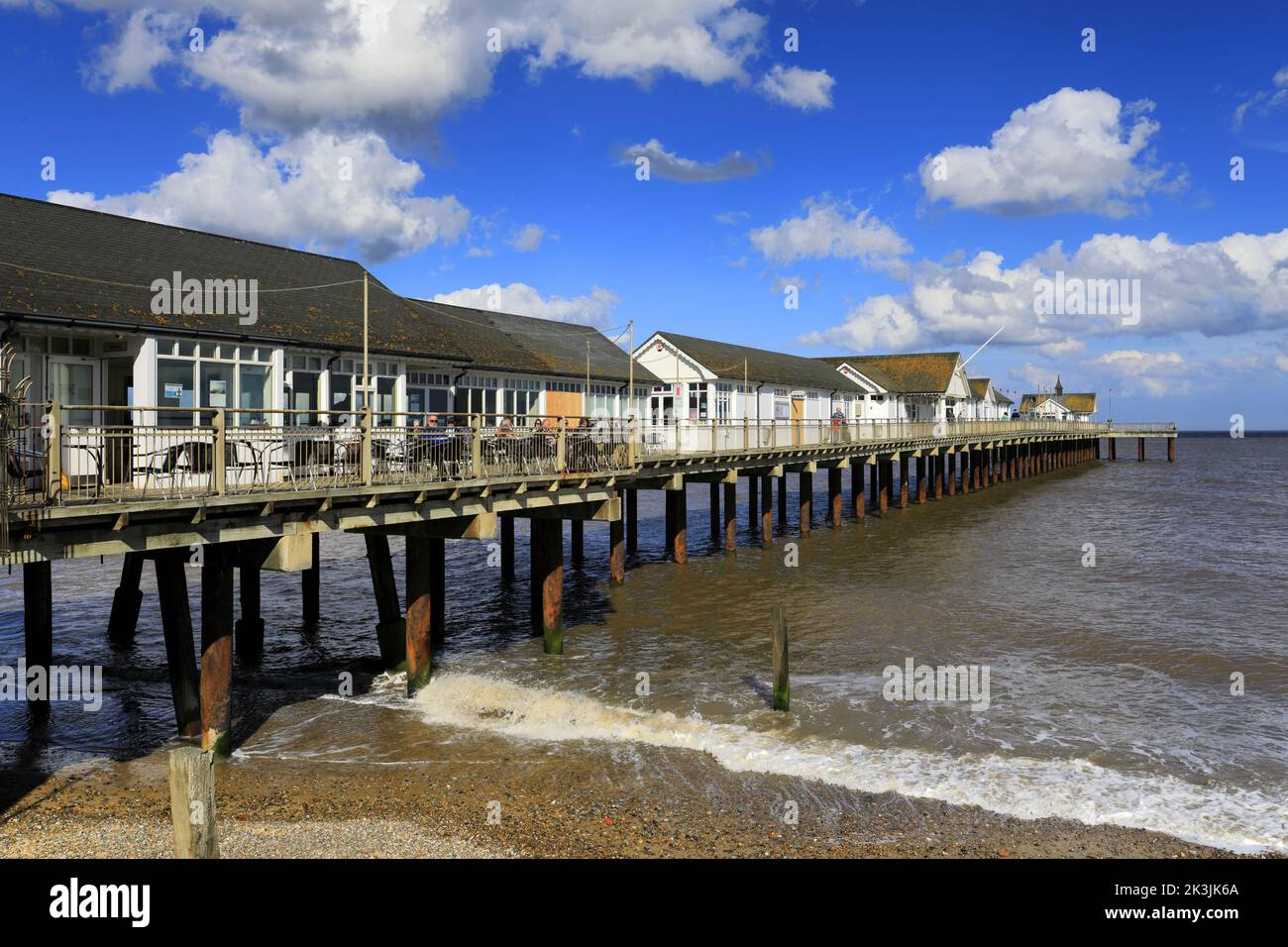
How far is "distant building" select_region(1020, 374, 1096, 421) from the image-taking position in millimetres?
120375

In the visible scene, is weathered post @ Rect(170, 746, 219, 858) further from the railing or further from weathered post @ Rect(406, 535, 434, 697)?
weathered post @ Rect(406, 535, 434, 697)

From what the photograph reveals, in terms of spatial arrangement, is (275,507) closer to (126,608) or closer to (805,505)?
(126,608)

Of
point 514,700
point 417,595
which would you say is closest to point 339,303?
point 417,595

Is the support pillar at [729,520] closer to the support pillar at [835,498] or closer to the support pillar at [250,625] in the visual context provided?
the support pillar at [835,498]

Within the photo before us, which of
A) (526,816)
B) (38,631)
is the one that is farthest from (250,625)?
(526,816)

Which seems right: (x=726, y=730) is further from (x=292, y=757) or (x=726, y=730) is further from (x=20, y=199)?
(x=20, y=199)

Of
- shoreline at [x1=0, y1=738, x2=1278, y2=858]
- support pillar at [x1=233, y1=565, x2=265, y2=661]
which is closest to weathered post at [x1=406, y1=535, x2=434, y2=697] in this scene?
shoreline at [x1=0, y1=738, x2=1278, y2=858]

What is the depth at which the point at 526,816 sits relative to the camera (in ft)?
35.6

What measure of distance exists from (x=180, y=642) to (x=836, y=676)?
11272 mm
